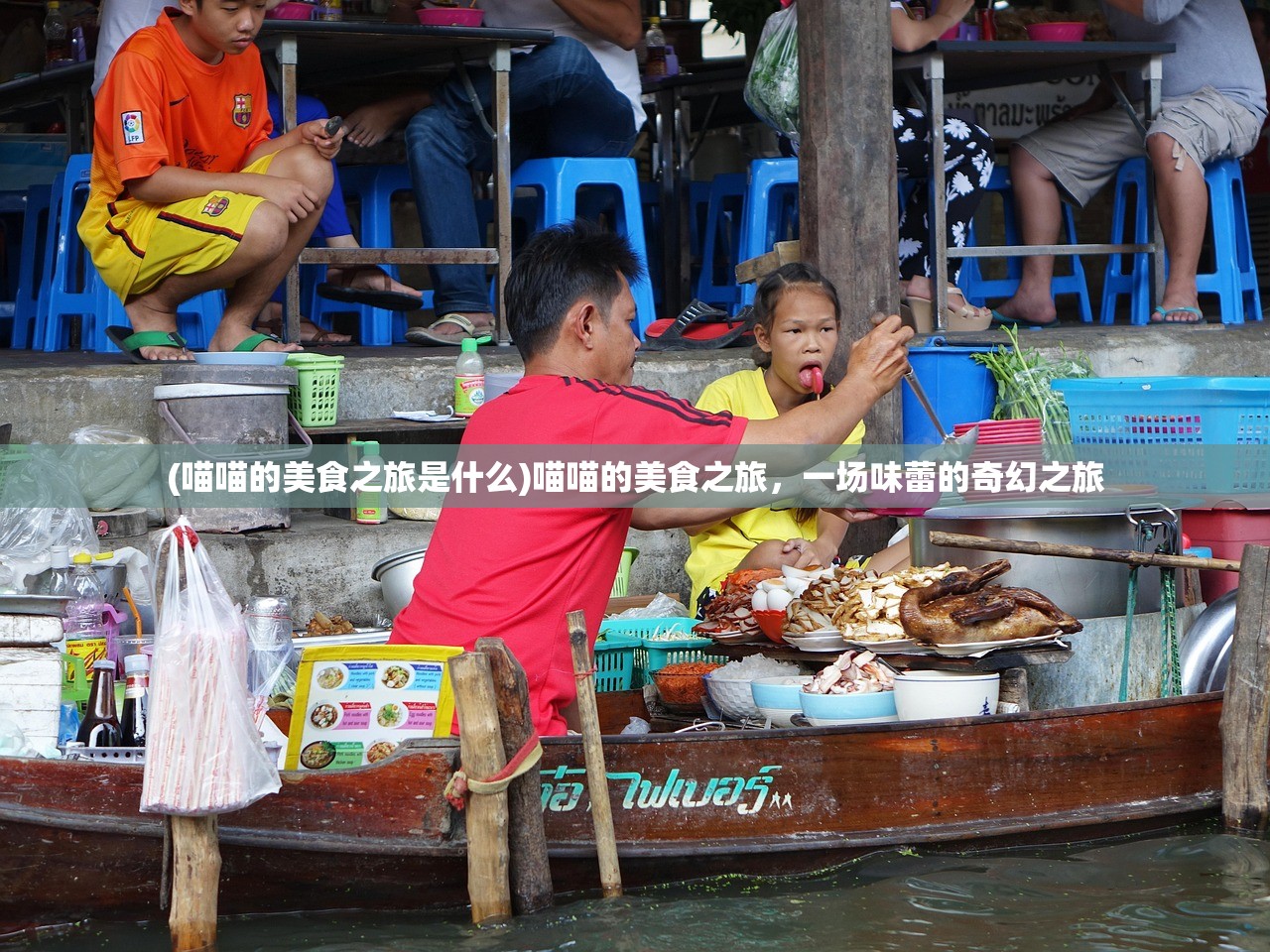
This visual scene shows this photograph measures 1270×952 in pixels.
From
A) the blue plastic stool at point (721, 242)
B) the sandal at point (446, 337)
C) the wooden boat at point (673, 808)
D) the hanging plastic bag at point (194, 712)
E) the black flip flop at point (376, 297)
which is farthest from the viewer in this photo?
the blue plastic stool at point (721, 242)

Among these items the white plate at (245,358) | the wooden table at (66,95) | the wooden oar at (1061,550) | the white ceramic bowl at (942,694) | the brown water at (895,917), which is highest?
the wooden table at (66,95)

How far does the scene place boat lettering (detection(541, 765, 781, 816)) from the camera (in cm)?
369

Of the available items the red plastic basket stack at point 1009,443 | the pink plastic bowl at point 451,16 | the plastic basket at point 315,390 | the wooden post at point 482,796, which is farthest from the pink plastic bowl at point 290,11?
the wooden post at point 482,796

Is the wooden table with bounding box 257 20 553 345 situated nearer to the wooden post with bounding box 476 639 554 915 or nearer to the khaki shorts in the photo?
the khaki shorts

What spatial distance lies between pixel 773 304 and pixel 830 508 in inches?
27.1

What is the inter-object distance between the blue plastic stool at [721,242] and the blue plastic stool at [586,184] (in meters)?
1.51

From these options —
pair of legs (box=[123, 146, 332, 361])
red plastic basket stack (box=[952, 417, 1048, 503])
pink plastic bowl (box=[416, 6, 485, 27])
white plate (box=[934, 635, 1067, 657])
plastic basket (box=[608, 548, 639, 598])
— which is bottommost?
white plate (box=[934, 635, 1067, 657])

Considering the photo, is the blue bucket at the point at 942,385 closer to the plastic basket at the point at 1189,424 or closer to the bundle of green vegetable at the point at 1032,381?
the bundle of green vegetable at the point at 1032,381

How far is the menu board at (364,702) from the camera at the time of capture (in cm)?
362

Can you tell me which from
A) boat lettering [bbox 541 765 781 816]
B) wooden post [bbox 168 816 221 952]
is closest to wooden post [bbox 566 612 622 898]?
boat lettering [bbox 541 765 781 816]

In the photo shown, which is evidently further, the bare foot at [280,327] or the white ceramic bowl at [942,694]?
the bare foot at [280,327]

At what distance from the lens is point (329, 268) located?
7.02m

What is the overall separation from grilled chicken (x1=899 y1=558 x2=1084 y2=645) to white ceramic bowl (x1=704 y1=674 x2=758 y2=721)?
47 cm

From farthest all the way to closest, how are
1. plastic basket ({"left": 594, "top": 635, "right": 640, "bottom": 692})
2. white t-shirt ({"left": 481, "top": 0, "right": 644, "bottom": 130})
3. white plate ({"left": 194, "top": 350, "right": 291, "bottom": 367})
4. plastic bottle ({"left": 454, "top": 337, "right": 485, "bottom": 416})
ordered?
white t-shirt ({"left": 481, "top": 0, "right": 644, "bottom": 130})
plastic bottle ({"left": 454, "top": 337, "right": 485, "bottom": 416})
white plate ({"left": 194, "top": 350, "right": 291, "bottom": 367})
plastic basket ({"left": 594, "top": 635, "right": 640, "bottom": 692})
